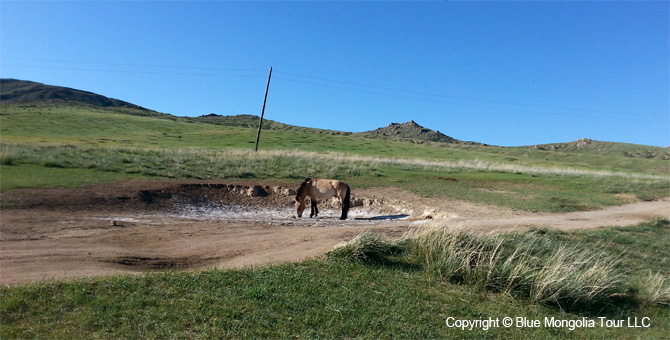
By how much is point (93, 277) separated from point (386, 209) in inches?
620

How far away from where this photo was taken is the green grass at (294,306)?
5191 millimetres

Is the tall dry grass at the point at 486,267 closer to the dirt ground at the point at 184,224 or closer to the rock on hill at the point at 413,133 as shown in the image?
the dirt ground at the point at 184,224

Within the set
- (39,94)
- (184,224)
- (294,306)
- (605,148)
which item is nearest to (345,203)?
(184,224)

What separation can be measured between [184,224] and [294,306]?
796 cm

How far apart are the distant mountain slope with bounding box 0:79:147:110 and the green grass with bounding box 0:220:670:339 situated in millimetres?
135608

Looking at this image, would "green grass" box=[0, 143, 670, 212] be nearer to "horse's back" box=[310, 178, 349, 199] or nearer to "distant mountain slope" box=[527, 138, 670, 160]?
"horse's back" box=[310, 178, 349, 199]

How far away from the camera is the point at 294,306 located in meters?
6.34

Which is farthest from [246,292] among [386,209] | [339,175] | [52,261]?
[339,175]

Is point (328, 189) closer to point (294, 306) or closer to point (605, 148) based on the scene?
point (294, 306)

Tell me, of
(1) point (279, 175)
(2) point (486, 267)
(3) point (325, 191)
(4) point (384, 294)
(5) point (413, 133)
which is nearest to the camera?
(4) point (384, 294)

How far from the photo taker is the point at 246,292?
652 cm

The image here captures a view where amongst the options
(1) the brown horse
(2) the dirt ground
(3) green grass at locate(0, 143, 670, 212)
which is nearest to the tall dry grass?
(2) the dirt ground

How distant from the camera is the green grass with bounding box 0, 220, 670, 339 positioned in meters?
5.19

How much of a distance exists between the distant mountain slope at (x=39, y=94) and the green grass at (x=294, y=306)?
13561 centimetres
